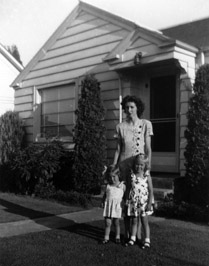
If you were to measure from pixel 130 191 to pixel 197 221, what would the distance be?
186 centimetres

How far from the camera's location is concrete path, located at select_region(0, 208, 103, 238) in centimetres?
516

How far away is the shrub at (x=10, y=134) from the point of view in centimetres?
1006

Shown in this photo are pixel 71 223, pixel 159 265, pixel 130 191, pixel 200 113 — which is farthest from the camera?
pixel 200 113

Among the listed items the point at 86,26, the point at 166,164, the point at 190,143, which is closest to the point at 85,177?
the point at 166,164

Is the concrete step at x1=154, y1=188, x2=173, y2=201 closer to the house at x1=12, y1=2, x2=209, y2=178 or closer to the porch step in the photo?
the porch step

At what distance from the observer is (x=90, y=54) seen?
8922mm

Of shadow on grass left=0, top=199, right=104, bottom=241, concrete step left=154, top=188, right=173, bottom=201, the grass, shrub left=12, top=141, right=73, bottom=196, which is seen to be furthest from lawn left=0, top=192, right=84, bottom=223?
concrete step left=154, top=188, right=173, bottom=201

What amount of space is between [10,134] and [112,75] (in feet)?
12.1

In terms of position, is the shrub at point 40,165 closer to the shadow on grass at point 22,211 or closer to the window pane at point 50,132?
the shadow on grass at point 22,211

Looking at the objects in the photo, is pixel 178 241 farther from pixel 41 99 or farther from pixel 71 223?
pixel 41 99

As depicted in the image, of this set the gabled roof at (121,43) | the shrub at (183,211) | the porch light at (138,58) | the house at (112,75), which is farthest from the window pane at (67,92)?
the shrub at (183,211)

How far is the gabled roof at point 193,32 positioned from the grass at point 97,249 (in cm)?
394

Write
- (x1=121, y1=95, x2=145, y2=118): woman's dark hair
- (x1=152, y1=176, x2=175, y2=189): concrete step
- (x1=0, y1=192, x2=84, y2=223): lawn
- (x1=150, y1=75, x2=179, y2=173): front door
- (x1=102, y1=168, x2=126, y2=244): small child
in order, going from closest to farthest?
1. (x1=102, y1=168, x2=126, y2=244): small child
2. (x1=121, y1=95, x2=145, y2=118): woman's dark hair
3. (x1=0, y1=192, x2=84, y2=223): lawn
4. (x1=152, y1=176, x2=175, y2=189): concrete step
5. (x1=150, y1=75, x2=179, y2=173): front door

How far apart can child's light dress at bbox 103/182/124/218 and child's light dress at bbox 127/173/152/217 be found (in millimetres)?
165
